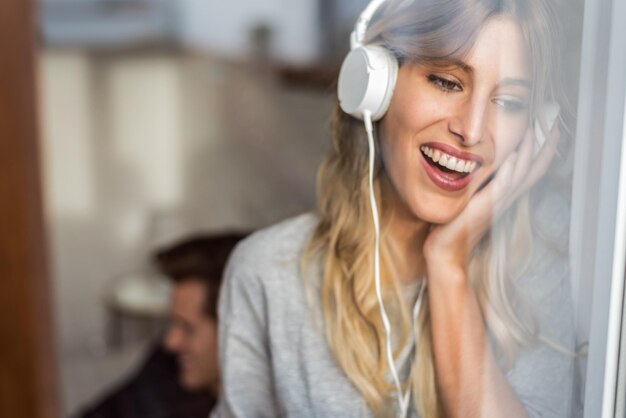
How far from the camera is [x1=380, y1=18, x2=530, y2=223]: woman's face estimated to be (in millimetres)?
642

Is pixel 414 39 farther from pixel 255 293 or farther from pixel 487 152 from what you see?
pixel 255 293

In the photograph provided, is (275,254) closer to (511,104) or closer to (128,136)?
(511,104)

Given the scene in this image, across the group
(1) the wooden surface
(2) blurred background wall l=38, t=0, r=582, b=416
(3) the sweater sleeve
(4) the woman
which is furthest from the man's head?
(2) blurred background wall l=38, t=0, r=582, b=416

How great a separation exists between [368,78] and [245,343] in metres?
0.28

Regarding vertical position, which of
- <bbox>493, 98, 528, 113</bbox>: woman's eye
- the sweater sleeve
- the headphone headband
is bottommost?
the sweater sleeve

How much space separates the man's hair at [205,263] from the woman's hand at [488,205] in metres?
0.68

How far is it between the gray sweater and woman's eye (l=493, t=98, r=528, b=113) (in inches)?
4.8

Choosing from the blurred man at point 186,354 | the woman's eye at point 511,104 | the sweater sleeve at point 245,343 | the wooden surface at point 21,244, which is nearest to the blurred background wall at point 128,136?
the blurred man at point 186,354

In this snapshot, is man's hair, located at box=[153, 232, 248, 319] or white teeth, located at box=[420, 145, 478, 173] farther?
man's hair, located at box=[153, 232, 248, 319]

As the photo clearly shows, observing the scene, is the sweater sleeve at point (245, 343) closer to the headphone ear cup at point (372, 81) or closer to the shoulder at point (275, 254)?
the shoulder at point (275, 254)

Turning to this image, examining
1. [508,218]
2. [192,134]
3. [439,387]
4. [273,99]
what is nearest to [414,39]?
[508,218]

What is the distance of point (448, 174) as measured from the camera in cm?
67

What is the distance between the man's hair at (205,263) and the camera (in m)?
1.42

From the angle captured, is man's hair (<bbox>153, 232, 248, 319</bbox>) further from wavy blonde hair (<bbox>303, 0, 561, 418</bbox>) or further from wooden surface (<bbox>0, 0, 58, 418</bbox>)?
wavy blonde hair (<bbox>303, 0, 561, 418</bbox>)
